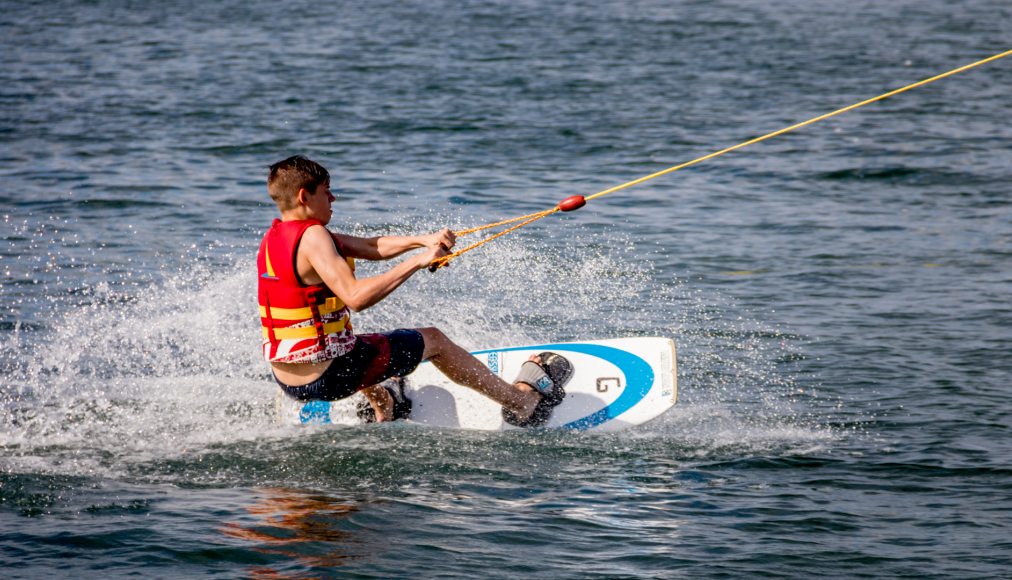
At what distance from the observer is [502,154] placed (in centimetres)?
1677

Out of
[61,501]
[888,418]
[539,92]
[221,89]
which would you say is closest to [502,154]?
[539,92]

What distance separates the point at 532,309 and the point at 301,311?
3.80 metres

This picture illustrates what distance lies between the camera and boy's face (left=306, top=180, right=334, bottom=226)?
21.8ft

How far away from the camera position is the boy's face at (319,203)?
6.65 meters

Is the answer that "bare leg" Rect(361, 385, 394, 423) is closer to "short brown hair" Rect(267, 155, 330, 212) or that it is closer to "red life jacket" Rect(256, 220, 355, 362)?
"red life jacket" Rect(256, 220, 355, 362)

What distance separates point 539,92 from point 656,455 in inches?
582

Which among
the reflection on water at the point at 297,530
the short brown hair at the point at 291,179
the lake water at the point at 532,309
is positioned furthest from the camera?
the short brown hair at the point at 291,179

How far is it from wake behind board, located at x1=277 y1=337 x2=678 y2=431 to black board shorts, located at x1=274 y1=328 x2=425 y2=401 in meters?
0.76

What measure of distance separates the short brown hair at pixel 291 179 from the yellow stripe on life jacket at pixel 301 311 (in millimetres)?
544

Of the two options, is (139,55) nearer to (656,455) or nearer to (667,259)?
(667,259)

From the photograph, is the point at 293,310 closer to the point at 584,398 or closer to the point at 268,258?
the point at 268,258

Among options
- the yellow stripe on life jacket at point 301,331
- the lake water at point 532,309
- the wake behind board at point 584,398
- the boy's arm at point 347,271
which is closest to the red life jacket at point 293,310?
the yellow stripe on life jacket at point 301,331

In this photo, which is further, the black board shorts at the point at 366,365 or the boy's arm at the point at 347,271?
the black board shorts at the point at 366,365

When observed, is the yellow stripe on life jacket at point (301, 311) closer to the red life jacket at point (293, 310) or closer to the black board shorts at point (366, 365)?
the red life jacket at point (293, 310)
